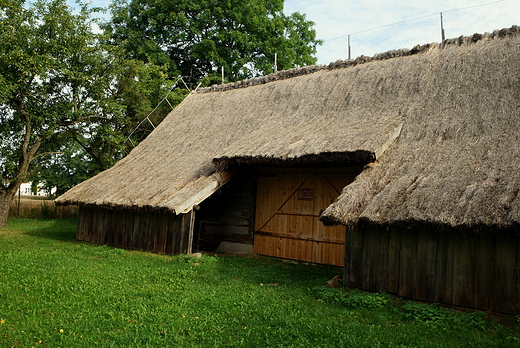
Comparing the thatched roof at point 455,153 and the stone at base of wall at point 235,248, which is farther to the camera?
the stone at base of wall at point 235,248

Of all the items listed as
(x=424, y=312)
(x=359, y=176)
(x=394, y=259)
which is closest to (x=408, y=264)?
(x=394, y=259)

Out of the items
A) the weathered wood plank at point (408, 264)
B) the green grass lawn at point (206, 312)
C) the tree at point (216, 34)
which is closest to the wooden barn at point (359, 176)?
the weathered wood plank at point (408, 264)

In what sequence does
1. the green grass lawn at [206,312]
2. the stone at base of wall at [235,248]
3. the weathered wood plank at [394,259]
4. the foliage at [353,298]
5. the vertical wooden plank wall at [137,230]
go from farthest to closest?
the stone at base of wall at [235,248], the vertical wooden plank wall at [137,230], the weathered wood plank at [394,259], the foliage at [353,298], the green grass lawn at [206,312]

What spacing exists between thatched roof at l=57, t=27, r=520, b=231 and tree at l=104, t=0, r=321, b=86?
12.1 m

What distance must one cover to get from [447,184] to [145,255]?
779cm

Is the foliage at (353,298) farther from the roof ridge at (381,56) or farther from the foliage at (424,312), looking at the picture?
the roof ridge at (381,56)

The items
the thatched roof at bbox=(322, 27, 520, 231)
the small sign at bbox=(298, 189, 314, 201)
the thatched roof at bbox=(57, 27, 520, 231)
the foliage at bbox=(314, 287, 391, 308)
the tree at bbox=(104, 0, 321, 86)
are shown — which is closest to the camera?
the thatched roof at bbox=(322, 27, 520, 231)

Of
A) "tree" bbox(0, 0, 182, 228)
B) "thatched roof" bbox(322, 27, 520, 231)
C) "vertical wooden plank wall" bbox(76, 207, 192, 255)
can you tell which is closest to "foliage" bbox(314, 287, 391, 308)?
"thatched roof" bbox(322, 27, 520, 231)

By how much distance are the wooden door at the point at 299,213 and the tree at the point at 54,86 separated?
11.1 metres

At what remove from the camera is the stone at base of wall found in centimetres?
1270

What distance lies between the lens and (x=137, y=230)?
12.7m

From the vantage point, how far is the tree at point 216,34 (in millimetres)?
28094

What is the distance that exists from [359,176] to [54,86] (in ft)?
55.2

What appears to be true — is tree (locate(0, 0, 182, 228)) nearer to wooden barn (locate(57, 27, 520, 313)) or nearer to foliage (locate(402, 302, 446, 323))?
wooden barn (locate(57, 27, 520, 313))
